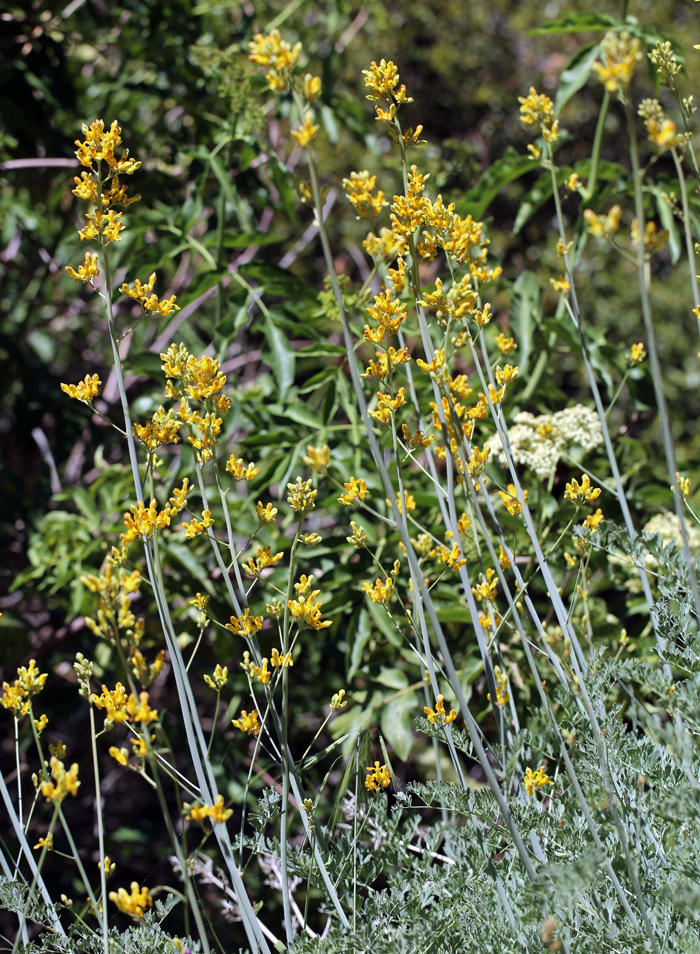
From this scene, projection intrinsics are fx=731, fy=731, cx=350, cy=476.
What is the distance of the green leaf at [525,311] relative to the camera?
1.55m

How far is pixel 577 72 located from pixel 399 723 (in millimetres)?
1452

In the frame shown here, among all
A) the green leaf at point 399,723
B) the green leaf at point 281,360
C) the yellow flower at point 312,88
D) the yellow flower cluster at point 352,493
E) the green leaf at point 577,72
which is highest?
the green leaf at point 577,72

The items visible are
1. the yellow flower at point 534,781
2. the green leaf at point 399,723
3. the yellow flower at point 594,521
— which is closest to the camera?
the yellow flower at point 534,781

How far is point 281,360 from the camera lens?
4.98 ft

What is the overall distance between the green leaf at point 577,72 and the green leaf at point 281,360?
2.56 ft

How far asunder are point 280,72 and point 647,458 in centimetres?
114

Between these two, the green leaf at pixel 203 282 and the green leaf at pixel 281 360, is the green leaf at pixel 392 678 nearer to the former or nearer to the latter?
the green leaf at pixel 281 360

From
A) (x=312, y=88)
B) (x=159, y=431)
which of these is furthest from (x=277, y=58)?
(x=159, y=431)

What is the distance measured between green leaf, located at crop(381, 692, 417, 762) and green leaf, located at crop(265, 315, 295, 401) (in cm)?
65

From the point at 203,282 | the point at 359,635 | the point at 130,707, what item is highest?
the point at 203,282

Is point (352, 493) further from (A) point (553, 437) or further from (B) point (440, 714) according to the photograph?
(A) point (553, 437)

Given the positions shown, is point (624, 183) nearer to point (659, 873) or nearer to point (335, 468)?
point (335, 468)

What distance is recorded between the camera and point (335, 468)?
1.52 meters

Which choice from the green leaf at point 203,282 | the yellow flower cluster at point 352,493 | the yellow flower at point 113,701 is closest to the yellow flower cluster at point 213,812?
the yellow flower at point 113,701
